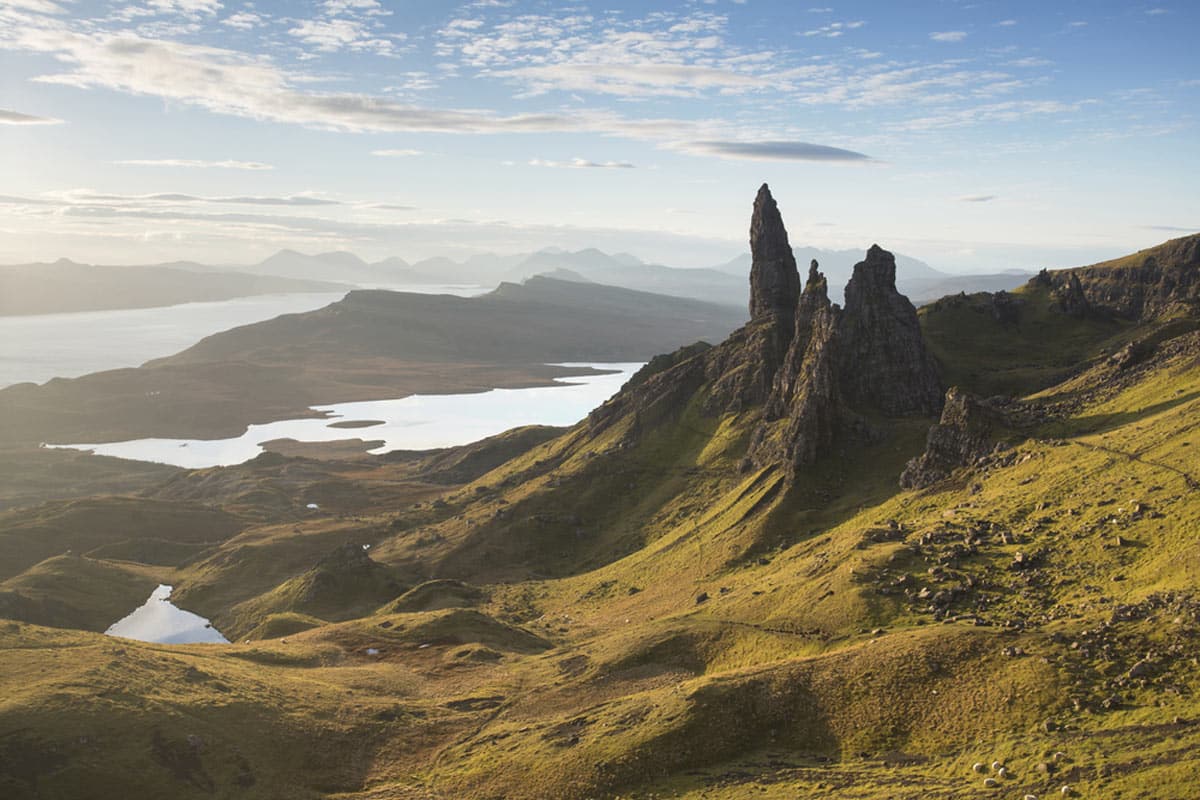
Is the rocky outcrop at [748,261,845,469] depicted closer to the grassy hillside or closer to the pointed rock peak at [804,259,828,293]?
the pointed rock peak at [804,259,828,293]

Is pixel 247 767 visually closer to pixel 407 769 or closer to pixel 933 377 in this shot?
pixel 407 769

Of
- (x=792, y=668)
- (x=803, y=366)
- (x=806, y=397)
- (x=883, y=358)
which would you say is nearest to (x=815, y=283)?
(x=883, y=358)

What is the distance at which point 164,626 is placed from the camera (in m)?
141

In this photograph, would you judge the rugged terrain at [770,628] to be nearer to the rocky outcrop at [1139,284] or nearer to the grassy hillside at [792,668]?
the grassy hillside at [792,668]

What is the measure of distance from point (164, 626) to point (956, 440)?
130m

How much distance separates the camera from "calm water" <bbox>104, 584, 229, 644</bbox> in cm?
13525

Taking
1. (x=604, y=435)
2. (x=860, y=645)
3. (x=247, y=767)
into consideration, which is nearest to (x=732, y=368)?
(x=604, y=435)

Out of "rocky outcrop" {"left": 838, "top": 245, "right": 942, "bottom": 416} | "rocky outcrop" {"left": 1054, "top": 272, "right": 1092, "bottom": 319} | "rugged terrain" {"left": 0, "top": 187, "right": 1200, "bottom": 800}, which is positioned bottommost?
"rugged terrain" {"left": 0, "top": 187, "right": 1200, "bottom": 800}

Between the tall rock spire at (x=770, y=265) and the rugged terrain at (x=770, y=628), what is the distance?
25.2 meters

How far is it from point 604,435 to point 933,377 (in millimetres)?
71453

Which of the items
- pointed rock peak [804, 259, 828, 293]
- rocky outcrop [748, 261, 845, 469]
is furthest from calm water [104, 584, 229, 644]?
pointed rock peak [804, 259, 828, 293]

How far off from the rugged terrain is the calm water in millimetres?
3062

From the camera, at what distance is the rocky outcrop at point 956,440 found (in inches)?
3873

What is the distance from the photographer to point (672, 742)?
6184cm
